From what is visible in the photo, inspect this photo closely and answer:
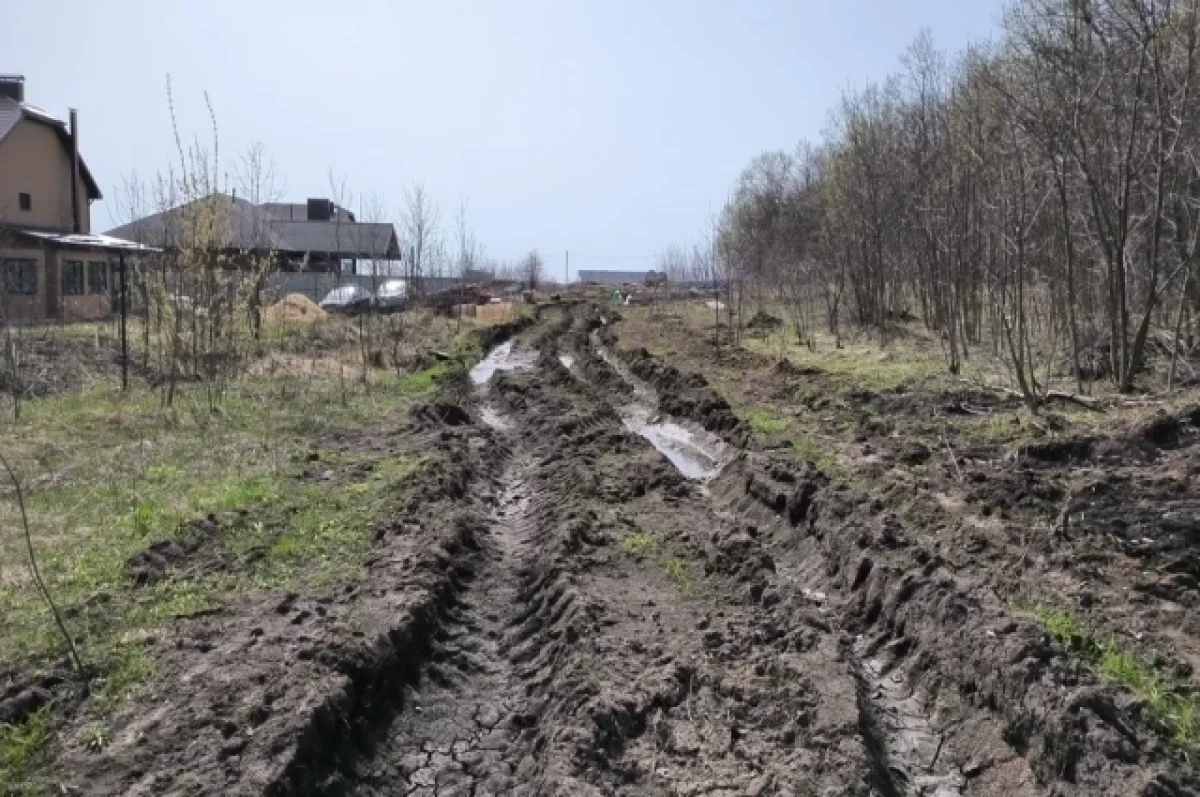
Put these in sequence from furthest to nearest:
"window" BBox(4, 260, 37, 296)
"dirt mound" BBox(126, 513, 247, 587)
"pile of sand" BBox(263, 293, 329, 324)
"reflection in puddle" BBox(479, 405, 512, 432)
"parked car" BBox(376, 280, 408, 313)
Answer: "parked car" BBox(376, 280, 408, 313), "pile of sand" BBox(263, 293, 329, 324), "window" BBox(4, 260, 37, 296), "reflection in puddle" BBox(479, 405, 512, 432), "dirt mound" BBox(126, 513, 247, 587)

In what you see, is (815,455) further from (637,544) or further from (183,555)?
(183,555)

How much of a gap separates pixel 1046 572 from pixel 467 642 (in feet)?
13.6

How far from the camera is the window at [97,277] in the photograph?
108 feet

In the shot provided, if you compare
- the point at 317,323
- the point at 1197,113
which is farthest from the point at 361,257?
the point at 1197,113

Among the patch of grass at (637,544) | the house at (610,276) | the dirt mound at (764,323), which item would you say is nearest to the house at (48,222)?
the dirt mound at (764,323)

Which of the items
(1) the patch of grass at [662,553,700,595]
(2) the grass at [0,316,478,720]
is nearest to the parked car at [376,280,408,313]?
(2) the grass at [0,316,478,720]

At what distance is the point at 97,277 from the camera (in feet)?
110

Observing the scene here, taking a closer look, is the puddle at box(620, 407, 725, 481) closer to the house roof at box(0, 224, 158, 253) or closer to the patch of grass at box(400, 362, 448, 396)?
the patch of grass at box(400, 362, 448, 396)

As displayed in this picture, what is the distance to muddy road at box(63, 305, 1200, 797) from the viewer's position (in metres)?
4.62

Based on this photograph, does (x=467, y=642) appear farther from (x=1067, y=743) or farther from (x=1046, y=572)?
(x=1046, y=572)

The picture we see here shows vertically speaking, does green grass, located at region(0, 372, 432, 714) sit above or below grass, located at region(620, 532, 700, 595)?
above

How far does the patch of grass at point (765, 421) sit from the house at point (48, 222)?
19509 millimetres

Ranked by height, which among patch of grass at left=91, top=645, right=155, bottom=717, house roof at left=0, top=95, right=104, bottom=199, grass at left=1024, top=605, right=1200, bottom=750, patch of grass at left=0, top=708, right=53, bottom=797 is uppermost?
house roof at left=0, top=95, right=104, bottom=199

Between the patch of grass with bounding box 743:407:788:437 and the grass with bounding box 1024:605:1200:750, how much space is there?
685 cm
